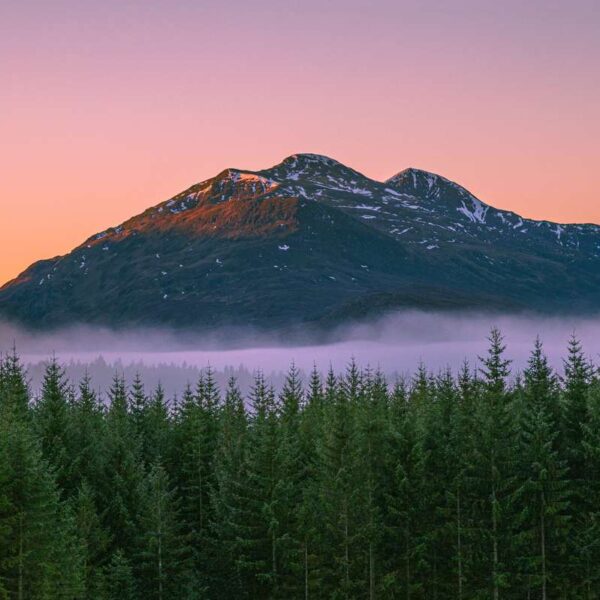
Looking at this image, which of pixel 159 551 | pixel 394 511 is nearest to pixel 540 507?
pixel 394 511

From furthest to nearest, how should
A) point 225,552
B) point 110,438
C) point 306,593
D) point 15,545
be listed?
point 110,438
point 225,552
point 306,593
point 15,545

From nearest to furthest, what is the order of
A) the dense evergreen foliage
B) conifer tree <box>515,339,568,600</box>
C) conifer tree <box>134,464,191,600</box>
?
conifer tree <box>515,339,568,600</box> → the dense evergreen foliage → conifer tree <box>134,464,191,600</box>

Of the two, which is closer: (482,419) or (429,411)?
(482,419)

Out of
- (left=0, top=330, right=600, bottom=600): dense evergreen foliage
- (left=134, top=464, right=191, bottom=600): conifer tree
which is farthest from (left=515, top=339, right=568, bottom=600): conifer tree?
(left=134, top=464, right=191, bottom=600): conifer tree

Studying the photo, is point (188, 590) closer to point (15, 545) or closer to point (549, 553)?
point (15, 545)

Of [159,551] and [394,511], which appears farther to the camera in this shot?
[394,511]

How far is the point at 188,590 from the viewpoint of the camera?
62.4m

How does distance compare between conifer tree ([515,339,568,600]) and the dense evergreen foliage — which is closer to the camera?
conifer tree ([515,339,568,600])

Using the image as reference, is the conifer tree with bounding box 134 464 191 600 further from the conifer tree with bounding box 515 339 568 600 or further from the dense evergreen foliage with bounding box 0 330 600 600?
the conifer tree with bounding box 515 339 568 600

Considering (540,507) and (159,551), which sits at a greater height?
(540,507)

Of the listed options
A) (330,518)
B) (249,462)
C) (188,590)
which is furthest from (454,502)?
(188,590)

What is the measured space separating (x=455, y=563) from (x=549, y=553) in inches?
233

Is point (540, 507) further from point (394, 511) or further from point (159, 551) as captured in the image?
point (159, 551)

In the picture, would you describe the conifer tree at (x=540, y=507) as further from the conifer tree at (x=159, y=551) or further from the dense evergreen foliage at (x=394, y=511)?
the conifer tree at (x=159, y=551)
